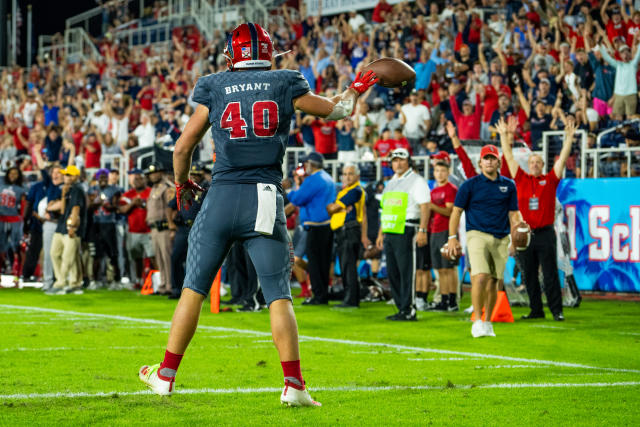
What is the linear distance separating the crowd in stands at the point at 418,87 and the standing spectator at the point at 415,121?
0.02 m

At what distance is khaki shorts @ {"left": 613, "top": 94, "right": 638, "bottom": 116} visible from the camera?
18.2 metres

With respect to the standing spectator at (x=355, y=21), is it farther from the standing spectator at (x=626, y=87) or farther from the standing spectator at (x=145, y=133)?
the standing spectator at (x=626, y=87)

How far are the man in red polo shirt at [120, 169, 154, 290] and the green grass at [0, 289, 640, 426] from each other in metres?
5.61

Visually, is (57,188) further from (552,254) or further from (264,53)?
(264,53)

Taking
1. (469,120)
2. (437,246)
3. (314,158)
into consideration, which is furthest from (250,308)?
(469,120)

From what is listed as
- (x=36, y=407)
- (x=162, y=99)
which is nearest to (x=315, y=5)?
(x=162, y=99)

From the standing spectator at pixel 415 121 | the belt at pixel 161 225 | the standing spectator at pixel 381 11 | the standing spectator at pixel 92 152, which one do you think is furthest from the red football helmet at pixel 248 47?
the standing spectator at pixel 92 152

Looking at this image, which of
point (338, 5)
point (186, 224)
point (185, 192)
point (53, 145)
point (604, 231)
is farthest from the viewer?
point (338, 5)

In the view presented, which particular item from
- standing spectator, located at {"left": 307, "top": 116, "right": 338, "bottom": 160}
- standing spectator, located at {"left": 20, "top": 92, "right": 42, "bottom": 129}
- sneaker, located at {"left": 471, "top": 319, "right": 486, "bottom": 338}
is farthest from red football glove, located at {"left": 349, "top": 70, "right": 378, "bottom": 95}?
standing spectator, located at {"left": 20, "top": 92, "right": 42, "bottom": 129}

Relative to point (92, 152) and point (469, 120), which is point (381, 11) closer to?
point (469, 120)

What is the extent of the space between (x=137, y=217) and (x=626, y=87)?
9.06 metres

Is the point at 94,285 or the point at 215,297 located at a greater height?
the point at 215,297

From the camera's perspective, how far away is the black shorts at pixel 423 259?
49.7ft

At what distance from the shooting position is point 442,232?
601 inches
